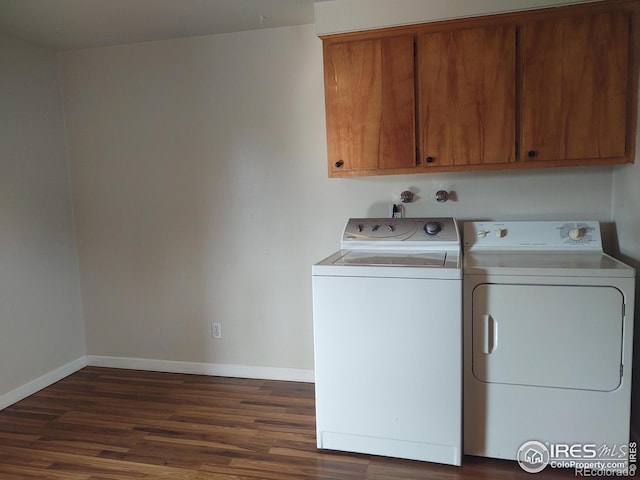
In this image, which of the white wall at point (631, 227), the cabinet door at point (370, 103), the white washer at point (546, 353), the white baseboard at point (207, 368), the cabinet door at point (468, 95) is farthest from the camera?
the white baseboard at point (207, 368)

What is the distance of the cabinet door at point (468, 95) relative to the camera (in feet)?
6.97

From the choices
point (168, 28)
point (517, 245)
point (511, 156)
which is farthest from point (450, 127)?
point (168, 28)

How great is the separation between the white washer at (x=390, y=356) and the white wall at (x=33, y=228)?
200 centimetres

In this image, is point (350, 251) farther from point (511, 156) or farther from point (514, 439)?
point (514, 439)

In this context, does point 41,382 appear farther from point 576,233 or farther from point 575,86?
point 575,86

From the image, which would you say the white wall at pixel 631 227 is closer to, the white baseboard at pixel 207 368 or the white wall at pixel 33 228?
the white baseboard at pixel 207 368

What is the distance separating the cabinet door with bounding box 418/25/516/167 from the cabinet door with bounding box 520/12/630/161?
89mm

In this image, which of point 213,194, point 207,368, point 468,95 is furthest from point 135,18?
point 207,368

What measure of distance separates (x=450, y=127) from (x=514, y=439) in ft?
4.89

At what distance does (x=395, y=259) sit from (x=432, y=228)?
0.37m

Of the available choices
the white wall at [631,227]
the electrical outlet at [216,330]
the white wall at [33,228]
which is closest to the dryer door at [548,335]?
the white wall at [631,227]

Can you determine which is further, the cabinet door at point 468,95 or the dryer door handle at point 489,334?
the cabinet door at point 468,95

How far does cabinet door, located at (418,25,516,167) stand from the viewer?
2.12 metres

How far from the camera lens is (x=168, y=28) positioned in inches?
104
